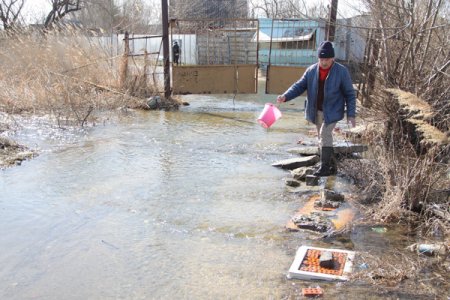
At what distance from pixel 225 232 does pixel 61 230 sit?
62.4 inches

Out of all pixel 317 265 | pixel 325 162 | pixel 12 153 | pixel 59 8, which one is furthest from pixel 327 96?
pixel 59 8

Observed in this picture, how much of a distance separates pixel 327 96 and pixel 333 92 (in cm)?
9

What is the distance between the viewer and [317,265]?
3.79 meters

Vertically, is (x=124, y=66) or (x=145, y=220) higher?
(x=124, y=66)

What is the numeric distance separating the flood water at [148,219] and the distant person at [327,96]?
0.75m

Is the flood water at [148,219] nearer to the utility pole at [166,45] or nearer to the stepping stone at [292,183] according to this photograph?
the stepping stone at [292,183]

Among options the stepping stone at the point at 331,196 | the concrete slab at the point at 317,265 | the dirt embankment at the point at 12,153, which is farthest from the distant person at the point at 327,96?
the dirt embankment at the point at 12,153

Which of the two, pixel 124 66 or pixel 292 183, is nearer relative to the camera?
pixel 292 183

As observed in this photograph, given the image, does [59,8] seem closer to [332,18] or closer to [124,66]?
[124,66]

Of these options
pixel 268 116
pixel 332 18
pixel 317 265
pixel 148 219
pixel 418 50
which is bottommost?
pixel 148 219

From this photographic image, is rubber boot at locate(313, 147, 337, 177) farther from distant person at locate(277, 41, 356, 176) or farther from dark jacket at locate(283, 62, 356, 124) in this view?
dark jacket at locate(283, 62, 356, 124)

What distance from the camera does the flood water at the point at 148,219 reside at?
3.62 meters

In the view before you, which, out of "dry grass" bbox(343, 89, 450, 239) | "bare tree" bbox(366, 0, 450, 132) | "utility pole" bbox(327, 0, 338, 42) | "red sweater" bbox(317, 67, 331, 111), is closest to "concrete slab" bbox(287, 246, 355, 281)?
"dry grass" bbox(343, 89, 450, 239)

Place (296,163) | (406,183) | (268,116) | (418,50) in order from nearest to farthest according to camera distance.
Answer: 1. (406,183)
2. (418,50)
3. (268,116)
4. (296,163)
